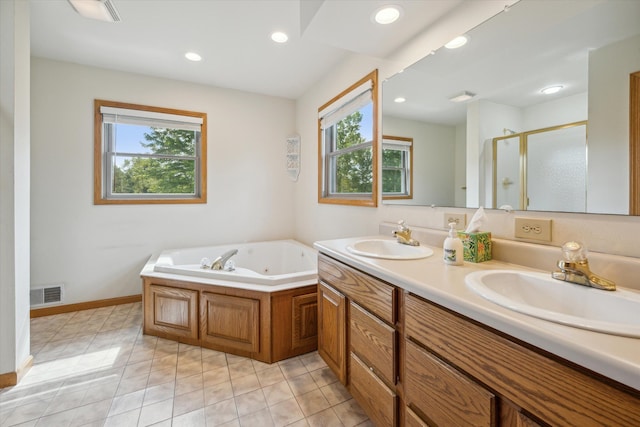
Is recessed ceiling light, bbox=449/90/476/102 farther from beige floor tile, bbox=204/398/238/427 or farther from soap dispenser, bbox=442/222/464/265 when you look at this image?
beige floor tile, bbox=204/398/238/427

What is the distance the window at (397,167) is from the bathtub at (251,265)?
853 millimetres

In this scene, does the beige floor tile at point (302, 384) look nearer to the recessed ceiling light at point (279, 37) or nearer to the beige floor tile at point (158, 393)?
the beige floor tile at point (158, 393)

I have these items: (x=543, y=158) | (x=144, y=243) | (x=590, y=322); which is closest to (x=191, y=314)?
(x=144, y=243)

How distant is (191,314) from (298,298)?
2.79ft

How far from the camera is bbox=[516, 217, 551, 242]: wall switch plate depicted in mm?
1080

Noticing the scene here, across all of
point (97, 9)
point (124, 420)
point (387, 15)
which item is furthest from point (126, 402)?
point (387, 15)

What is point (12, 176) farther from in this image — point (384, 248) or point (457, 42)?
point (457, 42)

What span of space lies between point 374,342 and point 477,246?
Result: 619 millimetres

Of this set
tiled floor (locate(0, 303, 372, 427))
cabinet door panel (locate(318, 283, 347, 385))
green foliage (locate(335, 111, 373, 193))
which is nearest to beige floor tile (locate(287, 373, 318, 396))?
tiled floor (locate(0, 303, 372, 427))

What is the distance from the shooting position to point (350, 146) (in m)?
2.51

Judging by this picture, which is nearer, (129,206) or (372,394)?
(372,394)

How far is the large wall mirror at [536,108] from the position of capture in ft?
2.96

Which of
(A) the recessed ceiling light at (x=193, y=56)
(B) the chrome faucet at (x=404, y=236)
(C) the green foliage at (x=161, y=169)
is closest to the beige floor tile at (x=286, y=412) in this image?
(B) the chrome faucet at (x=404, y=236)

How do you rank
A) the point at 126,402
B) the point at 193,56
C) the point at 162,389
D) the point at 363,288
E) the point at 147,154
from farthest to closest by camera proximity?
the point at 147,154, the point at 193,56, the point at 162,389, the point at 126,402, the point at 363,288
